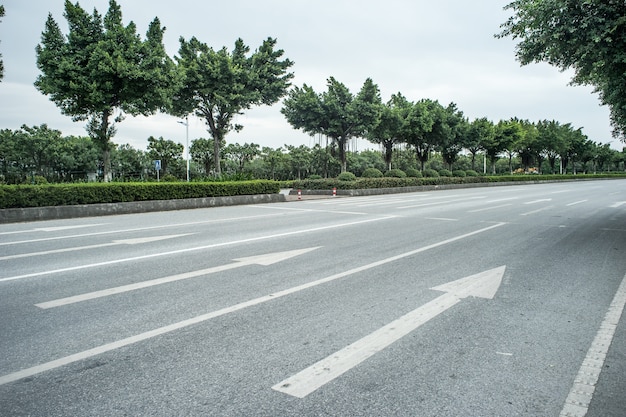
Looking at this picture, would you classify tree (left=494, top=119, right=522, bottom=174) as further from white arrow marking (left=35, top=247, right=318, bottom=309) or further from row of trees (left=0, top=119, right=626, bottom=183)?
white arrow marking (left=35, top=247, right=318, bottom=309)

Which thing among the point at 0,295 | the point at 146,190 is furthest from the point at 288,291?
the point at 146,190

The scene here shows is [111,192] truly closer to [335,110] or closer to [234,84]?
[234,84]

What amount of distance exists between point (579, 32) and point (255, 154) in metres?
65.5

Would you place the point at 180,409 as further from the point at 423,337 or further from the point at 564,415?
the point at 564,415

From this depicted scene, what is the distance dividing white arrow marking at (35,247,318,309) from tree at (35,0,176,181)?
17.0 meters

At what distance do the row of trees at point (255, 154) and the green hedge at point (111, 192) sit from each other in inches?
850

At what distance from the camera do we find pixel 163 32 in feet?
78.5

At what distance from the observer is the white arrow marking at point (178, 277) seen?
4.30m

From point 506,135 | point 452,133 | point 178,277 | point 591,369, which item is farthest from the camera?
point 506,135

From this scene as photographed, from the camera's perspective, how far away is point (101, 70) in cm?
1945

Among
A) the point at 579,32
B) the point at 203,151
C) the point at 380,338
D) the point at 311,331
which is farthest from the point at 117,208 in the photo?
the point at 203,151

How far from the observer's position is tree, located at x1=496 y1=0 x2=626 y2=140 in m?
7.25

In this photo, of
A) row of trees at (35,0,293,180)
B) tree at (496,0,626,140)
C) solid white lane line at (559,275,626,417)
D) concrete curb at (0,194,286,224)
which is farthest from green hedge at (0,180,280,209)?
solid white lane line at (559,275,626,417)

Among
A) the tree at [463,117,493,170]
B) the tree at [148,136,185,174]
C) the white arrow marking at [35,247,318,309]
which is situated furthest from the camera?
the tree at [148,136,185,174]
